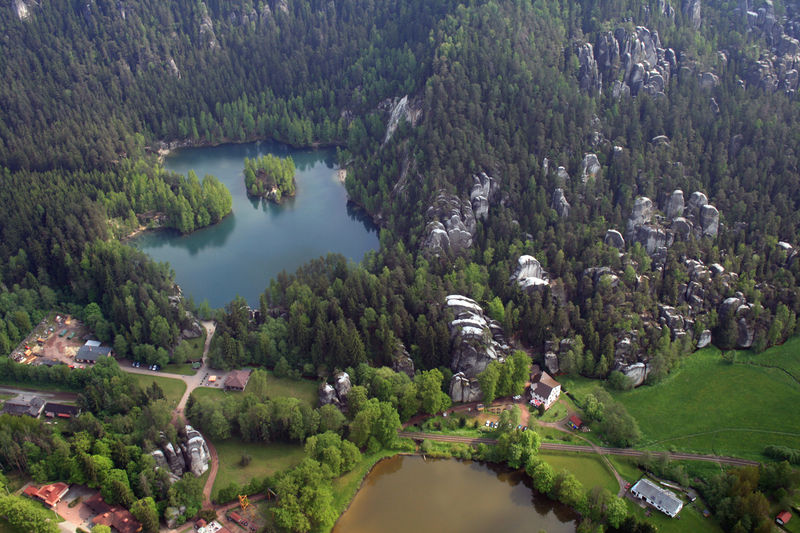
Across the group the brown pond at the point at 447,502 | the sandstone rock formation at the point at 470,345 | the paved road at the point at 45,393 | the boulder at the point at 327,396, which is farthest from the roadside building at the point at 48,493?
the sandstone rock formation at the point at 470,345

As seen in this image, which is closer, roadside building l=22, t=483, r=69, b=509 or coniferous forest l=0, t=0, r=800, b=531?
roadside building l=22, t=483, r=69, b=509

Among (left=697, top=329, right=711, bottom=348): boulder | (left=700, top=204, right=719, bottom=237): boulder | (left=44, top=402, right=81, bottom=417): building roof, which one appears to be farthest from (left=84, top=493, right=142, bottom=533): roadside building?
(left=700, top=204, right=719, bottom=237): boulder

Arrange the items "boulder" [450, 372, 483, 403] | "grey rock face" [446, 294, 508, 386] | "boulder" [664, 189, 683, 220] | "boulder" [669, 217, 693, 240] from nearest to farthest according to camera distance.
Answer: "boulder" [450, 372, 483, 403] → "grey rock face" [446, 294, 508, 386] → "boulder" [669, 217, 693, 240] → "boulder" [664, 189, 683, 220]

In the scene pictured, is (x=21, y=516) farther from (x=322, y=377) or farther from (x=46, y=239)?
(x=46, y=239)

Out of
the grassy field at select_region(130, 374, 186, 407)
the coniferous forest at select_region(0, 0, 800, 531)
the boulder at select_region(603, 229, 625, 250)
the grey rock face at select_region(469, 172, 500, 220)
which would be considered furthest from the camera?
the grey rock face at select_region(469, 172, 500, 220)

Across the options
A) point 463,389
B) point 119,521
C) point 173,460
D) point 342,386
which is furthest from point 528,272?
point 119,521

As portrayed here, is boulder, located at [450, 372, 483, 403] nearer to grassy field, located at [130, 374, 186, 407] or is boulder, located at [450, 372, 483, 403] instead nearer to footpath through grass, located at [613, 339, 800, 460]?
footpath through grass, located at [613, 339, 800, 460]

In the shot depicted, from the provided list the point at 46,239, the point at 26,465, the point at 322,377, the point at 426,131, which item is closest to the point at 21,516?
the point at 26,465
